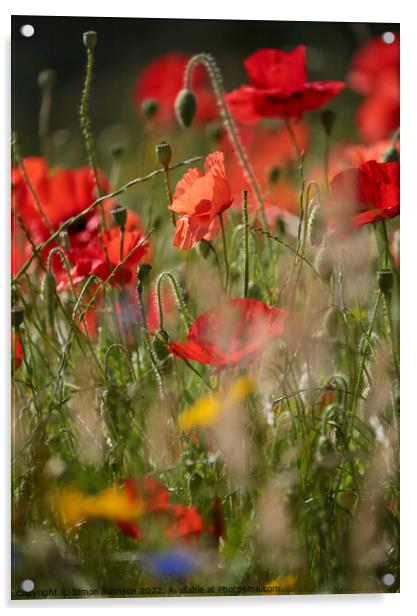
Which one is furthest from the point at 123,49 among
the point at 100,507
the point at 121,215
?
the point at 100,507

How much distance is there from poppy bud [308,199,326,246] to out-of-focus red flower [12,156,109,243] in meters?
0.34

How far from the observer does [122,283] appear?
2.08m

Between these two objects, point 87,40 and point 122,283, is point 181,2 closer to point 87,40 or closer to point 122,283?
point 87,40

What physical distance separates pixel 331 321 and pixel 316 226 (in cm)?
15

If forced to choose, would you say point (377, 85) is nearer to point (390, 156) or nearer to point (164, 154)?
point (390, 156)

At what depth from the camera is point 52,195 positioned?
211cm

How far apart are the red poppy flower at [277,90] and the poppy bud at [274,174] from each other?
81mm

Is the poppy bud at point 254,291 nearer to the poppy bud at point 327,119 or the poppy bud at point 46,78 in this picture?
the poppy bud at point 327,119

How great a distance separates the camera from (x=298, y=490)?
207cm

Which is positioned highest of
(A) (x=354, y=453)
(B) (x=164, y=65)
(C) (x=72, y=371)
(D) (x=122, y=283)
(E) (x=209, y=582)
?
(B) (x=164, y=65)

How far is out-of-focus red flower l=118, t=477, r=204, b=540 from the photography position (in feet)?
6.68

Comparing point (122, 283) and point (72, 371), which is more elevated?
point (122, 283)
